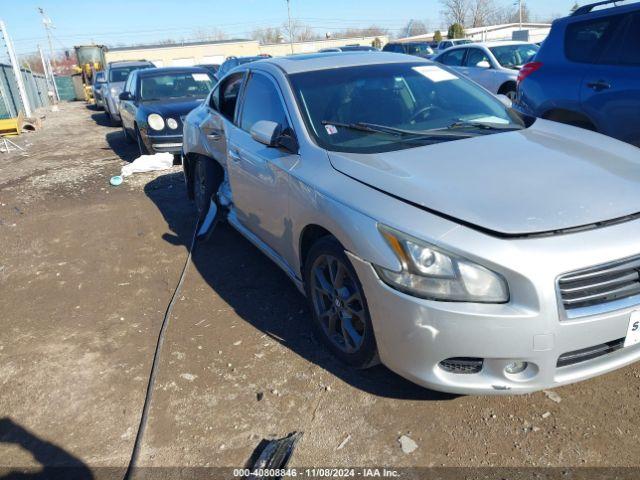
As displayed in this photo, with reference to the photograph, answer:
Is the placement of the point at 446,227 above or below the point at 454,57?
above

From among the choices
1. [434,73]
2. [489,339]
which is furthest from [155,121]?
[489,339]

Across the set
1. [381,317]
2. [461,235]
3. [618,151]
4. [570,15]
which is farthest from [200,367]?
[570,15]

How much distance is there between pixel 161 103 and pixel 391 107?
661 cm

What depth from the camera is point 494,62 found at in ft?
35.2

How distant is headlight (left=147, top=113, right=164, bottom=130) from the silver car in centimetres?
521

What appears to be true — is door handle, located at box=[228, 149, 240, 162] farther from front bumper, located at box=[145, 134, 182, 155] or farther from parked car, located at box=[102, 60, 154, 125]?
parked car, located at box=[102, 60, 154, 125]

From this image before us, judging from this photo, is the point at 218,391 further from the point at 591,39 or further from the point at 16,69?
the point at 16,69

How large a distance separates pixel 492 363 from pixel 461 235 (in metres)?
0.56

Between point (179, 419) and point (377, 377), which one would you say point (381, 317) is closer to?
point (377, 377)

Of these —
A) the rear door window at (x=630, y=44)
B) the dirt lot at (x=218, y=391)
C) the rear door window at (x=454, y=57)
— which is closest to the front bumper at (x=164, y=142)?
the dirt lot at (x=218, y=391)

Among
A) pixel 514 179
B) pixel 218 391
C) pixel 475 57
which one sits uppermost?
pixel 514 179

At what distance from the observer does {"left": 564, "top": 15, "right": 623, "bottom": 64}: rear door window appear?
4.91 m

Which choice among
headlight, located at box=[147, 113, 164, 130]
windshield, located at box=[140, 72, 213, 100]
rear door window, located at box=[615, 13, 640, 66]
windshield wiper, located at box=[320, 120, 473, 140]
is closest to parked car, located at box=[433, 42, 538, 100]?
windshield, located at box=[140, 72, 213, 100]

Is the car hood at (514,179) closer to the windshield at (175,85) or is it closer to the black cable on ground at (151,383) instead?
the black cable on ground at (151,383)
